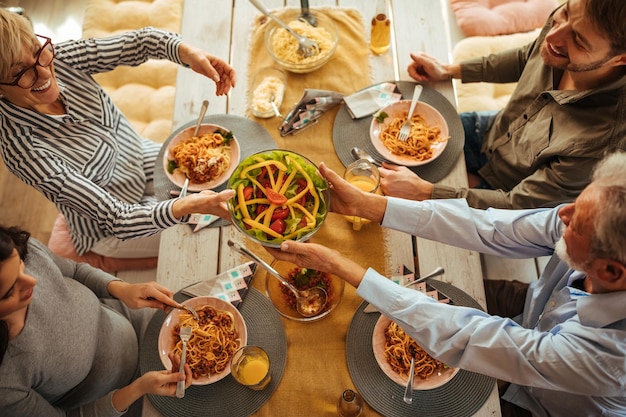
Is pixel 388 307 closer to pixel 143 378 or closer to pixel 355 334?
pixel 355 334

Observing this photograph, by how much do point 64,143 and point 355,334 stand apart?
60.3 inches

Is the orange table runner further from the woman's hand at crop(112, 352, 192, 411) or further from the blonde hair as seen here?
the blonde hair

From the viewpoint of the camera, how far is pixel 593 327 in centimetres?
144

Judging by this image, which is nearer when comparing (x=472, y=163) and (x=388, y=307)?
(x=388, y=307)

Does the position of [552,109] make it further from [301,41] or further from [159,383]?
[159,383]

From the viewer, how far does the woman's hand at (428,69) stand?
7.21 feet

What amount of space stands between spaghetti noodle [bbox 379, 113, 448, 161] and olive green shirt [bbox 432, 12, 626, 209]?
19 cm

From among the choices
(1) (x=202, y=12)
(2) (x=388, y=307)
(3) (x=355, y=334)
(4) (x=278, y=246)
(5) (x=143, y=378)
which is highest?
(1) (x=202, y=12)

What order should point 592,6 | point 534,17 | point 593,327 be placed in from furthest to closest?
point 534,17
point 592,6
point 593,327

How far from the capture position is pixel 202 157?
199 centimetres

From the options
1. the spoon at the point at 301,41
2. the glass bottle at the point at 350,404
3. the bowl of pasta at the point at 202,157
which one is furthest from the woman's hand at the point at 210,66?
the glass bottle at the point at 350,404

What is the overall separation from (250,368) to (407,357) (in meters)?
0.56

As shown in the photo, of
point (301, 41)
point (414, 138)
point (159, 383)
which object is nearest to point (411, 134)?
point (414, 138)

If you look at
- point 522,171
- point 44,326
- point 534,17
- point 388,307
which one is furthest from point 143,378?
A: point 534,17
